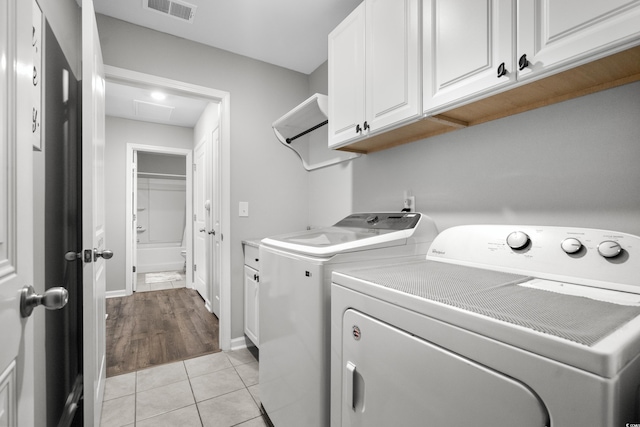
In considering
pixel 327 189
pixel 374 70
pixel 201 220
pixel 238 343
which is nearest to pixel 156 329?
pixel 238 343

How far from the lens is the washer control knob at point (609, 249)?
2.84 feet

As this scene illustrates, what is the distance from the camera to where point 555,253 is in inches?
38.8

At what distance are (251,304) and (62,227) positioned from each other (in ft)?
4.20

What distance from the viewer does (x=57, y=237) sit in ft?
4.97

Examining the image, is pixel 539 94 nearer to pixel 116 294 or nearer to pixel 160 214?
pixel 116 294

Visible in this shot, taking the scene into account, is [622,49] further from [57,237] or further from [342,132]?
[57,237]

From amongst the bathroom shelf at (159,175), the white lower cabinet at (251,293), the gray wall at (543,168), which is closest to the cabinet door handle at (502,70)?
the gray wall at (543,168)

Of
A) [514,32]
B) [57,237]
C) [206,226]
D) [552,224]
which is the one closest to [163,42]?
[57,237]

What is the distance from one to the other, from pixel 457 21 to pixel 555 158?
0.65 m

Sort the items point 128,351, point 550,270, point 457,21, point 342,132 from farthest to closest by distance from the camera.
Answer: point 128,351 → point 342,132 → point 457,21 → point 550,270

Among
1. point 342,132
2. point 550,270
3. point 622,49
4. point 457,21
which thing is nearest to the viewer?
Result: point 622,49

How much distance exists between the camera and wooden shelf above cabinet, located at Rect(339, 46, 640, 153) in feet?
2.92

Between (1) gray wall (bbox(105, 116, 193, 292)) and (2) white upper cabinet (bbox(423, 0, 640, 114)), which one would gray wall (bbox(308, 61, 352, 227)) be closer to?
(2) white upper cabinet (bbox(423, 0, 640, 114))

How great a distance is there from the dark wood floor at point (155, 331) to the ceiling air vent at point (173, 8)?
250 cm
